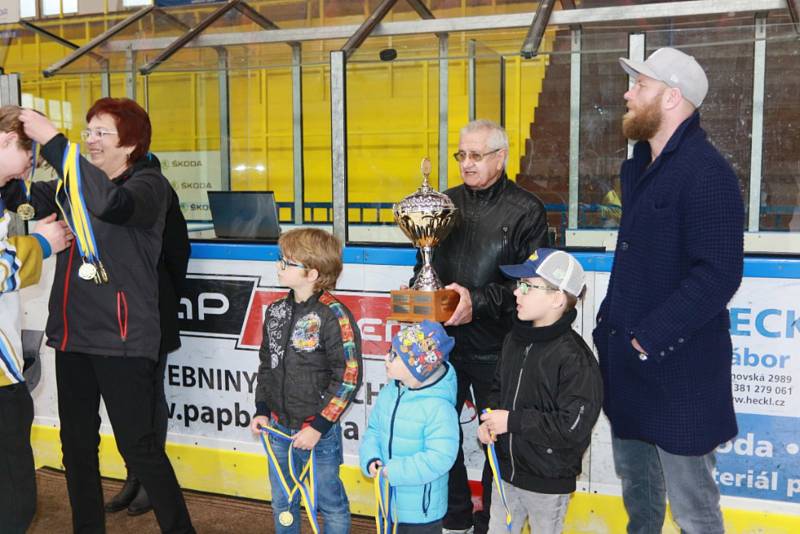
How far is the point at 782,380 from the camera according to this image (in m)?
2.94

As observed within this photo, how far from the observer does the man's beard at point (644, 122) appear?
2.27m

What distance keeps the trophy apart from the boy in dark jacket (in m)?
0.33

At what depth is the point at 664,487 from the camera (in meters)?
2.47

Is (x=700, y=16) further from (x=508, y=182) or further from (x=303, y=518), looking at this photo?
(x=303, y=518)

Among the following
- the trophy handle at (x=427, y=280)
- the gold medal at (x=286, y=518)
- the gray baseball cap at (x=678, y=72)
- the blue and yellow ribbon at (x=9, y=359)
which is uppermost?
the gray baseball cap at (x=678, y=72)

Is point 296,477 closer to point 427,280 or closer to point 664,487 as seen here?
point 427,280

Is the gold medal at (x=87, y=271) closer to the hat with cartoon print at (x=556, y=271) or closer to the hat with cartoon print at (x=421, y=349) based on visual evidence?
the hat with cartoon print at (x=421, y=349)

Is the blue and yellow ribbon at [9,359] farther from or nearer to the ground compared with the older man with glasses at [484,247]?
nearer to the ground

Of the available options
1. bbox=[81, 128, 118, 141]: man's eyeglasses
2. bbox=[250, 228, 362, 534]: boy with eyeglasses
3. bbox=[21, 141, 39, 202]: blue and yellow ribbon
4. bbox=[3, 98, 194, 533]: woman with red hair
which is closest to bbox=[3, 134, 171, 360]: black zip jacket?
bbox=[3, 98, 194, 533]: woman with red hair

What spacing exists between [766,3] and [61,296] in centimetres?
396

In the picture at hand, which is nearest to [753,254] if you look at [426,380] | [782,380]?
[782,380]

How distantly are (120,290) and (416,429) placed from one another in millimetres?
1175

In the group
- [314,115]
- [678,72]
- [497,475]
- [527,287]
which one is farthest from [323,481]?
[314,115]

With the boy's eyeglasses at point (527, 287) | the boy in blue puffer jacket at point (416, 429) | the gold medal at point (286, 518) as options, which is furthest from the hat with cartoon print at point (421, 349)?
the gold medal at point (286, 518)
